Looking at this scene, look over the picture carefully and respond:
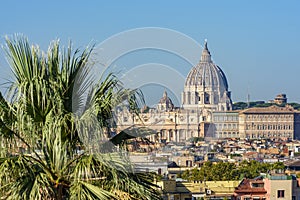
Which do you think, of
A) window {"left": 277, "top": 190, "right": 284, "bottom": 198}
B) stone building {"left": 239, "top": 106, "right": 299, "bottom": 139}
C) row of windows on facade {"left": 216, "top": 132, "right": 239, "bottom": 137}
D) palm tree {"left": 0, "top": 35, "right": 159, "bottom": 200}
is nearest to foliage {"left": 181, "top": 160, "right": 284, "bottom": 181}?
window {"left": 277, "top": 190, "right": 284, "bottom": 198}

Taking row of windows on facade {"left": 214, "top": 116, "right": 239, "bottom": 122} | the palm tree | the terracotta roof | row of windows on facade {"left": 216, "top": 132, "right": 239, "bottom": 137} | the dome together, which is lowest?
row of windows on facade {"left": 216, "top": 132, "right": 239, "bottom": 137}

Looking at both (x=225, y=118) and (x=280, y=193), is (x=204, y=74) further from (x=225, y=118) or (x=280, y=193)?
(x=225, y=118)

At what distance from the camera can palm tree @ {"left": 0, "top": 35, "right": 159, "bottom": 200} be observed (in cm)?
316

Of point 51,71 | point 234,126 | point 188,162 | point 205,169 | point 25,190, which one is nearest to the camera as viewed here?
point 25,190

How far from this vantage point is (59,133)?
10.4 feet

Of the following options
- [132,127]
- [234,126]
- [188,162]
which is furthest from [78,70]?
[234,126]

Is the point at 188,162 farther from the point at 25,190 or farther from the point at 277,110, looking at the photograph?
the point at 277,110

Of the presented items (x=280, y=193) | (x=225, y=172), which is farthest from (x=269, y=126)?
(x=280, y=193)

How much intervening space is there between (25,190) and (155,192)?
1.69ft

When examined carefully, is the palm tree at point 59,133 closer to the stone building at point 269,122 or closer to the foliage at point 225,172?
the foliage at point 225,172

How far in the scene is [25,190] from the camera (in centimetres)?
307

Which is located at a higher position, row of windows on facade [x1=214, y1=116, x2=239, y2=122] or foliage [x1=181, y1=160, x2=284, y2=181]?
row of windows on facade [x1=214, y1=116, x2=239, y2=122]

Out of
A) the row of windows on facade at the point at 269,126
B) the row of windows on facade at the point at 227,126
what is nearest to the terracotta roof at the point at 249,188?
the row of windows on facade at the point at 227,126

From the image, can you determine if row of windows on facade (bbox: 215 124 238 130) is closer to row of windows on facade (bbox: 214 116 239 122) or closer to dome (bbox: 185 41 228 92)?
Answer: row of windows on facade (bbox: 214 116 239 122)
